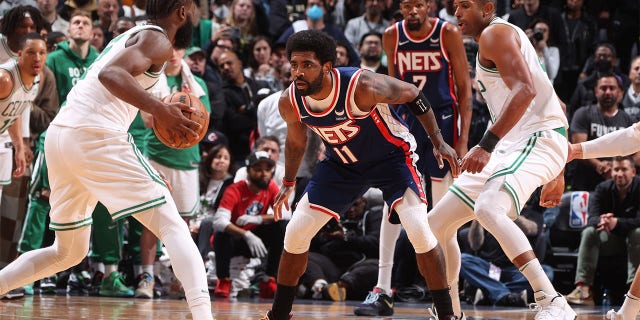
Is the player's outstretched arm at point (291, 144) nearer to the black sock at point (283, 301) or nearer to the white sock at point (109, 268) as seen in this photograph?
the black sock at point (283, 301)

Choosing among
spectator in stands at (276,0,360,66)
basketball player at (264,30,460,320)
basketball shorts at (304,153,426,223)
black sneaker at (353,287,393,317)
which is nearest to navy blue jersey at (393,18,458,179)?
black sneaker at (353,287,393,317)

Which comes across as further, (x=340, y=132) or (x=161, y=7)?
(x=340, y=132)

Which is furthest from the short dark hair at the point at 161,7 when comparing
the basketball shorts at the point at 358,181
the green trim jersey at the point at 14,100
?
the green trim jersey at the point at 14,100

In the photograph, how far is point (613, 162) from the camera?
9.88 m

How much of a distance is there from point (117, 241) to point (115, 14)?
412 cm

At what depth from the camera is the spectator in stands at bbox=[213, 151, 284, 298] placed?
382 inches

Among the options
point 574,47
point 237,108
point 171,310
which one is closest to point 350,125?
point 171,310

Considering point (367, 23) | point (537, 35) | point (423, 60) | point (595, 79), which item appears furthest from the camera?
point (367, 23)

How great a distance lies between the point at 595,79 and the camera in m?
12.0

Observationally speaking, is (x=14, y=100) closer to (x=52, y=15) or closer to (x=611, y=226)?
(x=52, y=15)

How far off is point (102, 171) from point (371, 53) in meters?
7.18

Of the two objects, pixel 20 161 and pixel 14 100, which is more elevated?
pixel 14 100

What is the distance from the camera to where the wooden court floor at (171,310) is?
6.75 meters

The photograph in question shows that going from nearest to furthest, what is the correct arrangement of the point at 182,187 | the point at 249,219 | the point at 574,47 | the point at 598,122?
the point at 182,187, the point at 249,219, the point at 598,122, the point at 574,47
